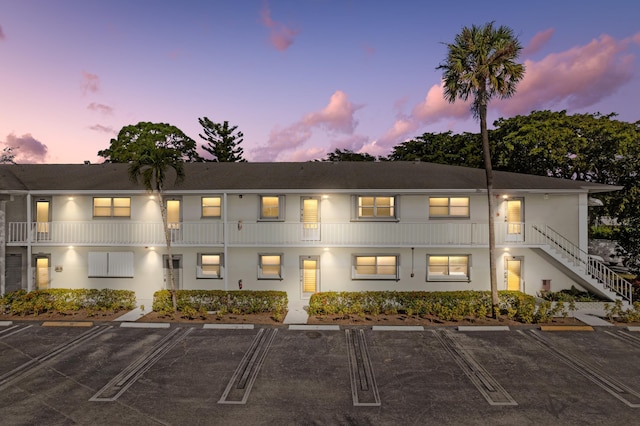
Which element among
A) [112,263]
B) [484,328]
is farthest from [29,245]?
[484,328]

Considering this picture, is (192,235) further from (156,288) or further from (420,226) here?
(420,226)

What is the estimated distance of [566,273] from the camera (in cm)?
1798

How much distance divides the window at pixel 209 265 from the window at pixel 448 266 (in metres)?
11.6

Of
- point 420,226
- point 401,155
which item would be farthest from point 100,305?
point 401,155

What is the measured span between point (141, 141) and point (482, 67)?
36.7 meters

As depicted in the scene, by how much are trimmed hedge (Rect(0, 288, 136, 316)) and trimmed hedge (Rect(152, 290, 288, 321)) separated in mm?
2022

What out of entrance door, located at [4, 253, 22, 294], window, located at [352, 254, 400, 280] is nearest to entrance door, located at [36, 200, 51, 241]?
entrance door, located at [4, 253, 22, 294]

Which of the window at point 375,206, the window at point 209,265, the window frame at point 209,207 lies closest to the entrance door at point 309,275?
the window at point 375,206

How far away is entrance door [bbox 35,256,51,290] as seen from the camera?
750 inches

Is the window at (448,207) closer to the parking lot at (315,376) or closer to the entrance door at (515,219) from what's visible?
the entrance door at (515,219)

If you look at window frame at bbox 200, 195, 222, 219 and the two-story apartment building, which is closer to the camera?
the two-story apartment building

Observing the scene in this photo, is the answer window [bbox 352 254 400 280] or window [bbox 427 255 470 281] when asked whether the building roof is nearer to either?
window [bbox 352 254 400 280]

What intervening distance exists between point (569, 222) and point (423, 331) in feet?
36.1

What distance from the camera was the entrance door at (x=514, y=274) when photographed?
18234 mm
